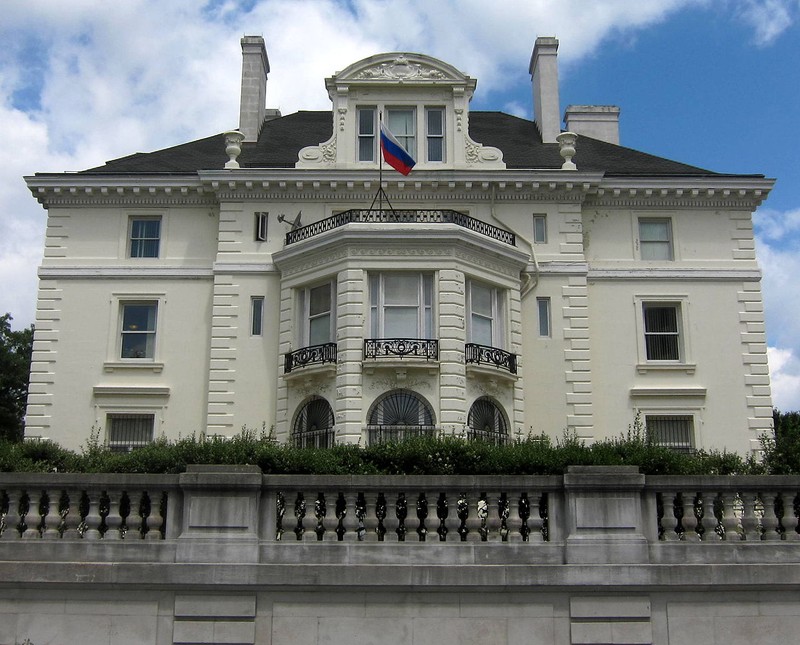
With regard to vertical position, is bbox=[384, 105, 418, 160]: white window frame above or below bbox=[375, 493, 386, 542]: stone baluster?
above

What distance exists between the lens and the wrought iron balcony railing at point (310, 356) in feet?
92.8

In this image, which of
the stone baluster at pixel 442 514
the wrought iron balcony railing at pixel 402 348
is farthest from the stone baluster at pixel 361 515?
the wrought iron balcony railing at pixel 402 348

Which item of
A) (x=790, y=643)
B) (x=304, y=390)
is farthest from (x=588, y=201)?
(x=790, y=643)

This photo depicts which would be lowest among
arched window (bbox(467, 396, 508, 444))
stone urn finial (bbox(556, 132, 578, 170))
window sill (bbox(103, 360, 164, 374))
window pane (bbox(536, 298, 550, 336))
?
arched window (bbox(467, 396, 508, 444))

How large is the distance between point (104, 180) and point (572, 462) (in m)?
22.6

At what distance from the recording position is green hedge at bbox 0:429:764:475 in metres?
13.3

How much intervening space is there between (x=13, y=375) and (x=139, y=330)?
19.4 m

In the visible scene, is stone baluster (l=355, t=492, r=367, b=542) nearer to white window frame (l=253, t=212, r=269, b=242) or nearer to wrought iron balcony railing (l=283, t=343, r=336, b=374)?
wrought iron balcony railing (l=283, t=343, r=336, b=374)

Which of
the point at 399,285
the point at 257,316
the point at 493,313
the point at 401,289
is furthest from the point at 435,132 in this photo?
the point at 257,316

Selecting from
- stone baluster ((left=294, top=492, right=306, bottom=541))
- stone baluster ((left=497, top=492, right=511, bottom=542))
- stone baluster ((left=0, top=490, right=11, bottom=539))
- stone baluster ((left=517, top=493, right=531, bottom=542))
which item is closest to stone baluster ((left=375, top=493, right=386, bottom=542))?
stone baluster ((left=294, top=492, right=306, bottom=541))

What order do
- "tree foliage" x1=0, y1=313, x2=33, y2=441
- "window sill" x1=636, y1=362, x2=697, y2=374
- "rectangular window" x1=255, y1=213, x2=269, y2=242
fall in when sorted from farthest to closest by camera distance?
1. "tree foliage" x1=0, y1=313, x2=33, y2=441
2. "rectangular window" x1=255, y1=213, x2=269, y2=242
3. "window sill" x1=636, y1=362, x2=697, y2=374

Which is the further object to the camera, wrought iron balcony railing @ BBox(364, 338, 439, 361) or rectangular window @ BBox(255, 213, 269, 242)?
rectangular window @ BBox(255, 213, 269, 242)

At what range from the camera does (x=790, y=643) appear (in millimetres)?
10312

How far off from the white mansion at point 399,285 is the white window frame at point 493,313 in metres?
0.06
